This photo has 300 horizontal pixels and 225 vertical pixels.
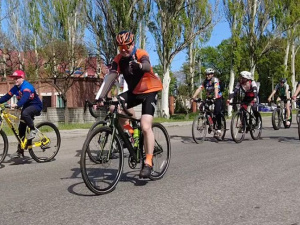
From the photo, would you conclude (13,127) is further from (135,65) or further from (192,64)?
(192,64)

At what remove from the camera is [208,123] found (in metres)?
11.4

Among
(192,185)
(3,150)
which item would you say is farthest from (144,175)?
(3,150)

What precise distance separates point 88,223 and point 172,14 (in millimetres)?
23786

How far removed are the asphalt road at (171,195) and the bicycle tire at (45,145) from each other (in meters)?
0.30

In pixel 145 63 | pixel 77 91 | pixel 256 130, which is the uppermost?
pixel 77 91

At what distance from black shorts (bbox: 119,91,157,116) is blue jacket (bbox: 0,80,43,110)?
8.76ft

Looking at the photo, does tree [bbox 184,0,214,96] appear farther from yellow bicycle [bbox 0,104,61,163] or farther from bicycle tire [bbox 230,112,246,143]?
yellow bicycle [bbox 0,104,61,163]

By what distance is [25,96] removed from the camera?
772 centimetres

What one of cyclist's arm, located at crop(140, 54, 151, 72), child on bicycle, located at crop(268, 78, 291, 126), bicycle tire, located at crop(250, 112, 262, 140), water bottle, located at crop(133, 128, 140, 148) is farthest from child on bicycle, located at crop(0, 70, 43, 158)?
child on bicycle, located at crop(268, 78, 291, 126)

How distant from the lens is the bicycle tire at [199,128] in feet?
36.4

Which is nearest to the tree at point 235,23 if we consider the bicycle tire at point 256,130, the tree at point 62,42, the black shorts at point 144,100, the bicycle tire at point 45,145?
the tree at point 62,42

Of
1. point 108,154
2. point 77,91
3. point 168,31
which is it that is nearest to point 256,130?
point 108,154

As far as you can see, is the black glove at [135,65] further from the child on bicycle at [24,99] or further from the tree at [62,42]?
the tree at [62,42]

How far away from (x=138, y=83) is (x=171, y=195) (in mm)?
1539
